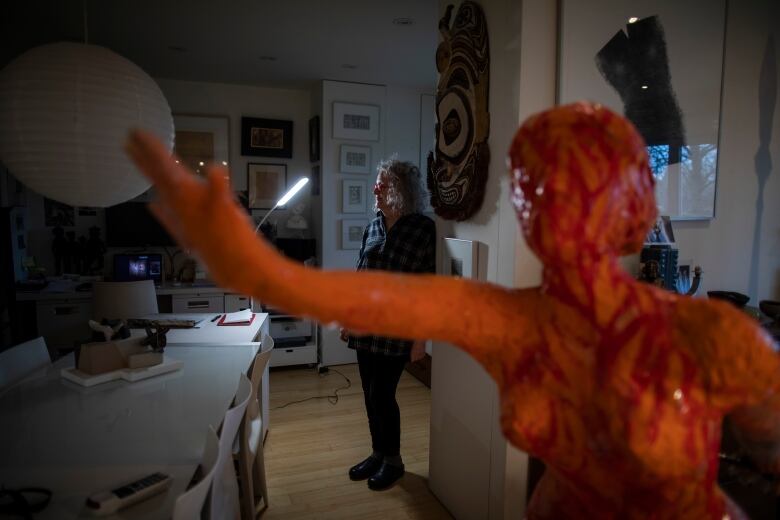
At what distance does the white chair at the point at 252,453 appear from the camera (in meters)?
1.79

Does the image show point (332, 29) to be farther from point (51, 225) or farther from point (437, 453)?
point (51, 225)

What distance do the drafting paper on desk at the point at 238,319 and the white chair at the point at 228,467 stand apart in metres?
1.07

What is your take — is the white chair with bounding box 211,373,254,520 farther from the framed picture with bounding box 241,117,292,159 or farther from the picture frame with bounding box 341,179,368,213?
the framed picture with bounding box 241,117,292,159

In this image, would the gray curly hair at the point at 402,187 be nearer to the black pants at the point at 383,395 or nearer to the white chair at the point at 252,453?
the black pants at the point at 383,395

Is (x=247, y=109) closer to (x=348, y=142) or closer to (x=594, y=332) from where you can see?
(x=348, y=142)

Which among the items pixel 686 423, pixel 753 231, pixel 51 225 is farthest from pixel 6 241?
pixel 753 231

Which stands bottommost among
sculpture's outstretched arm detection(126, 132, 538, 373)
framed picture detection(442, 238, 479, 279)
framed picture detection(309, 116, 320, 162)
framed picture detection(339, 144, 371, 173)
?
framed picture detection(442, 238, 479, 279)

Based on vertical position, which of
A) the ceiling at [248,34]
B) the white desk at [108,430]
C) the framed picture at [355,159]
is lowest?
the white desk at [108,430]

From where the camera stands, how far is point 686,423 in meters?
0.42

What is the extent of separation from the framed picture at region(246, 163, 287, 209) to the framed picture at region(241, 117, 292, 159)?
0.12 m

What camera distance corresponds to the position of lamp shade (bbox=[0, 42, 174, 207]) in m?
1.39

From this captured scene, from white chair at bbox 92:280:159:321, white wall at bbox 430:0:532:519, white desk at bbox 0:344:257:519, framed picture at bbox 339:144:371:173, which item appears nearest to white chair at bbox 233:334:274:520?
white desk at bbox 0:344:257:519

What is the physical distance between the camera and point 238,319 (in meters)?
2.81

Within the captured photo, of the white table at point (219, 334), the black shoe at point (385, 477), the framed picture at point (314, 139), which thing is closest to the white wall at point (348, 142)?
the framed picture at point (314, 139)
